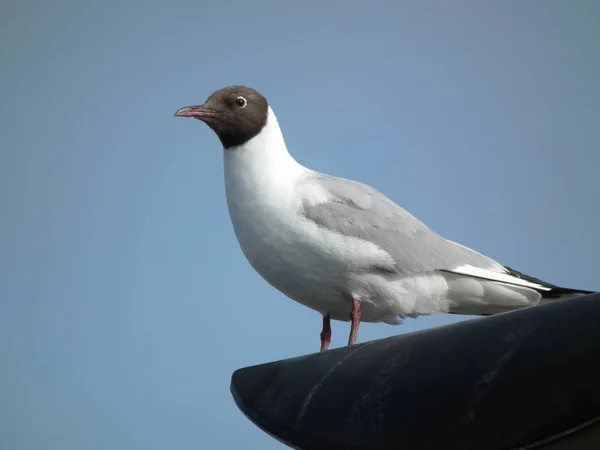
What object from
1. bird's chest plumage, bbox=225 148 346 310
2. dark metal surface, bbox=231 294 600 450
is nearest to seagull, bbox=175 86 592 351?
bird's chest plumage, bbox=225 148 346 310

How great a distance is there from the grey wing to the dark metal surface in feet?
7.67

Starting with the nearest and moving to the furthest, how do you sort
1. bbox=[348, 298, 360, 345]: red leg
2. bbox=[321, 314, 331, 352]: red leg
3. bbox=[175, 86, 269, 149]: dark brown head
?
bbox=[348, 298, 360, 345]: red leg → bbox=[321, 314, 331, 352]: red leg → bbox=[175, 86, 269, 149]: dark brown head

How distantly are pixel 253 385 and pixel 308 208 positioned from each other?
7.30 feet

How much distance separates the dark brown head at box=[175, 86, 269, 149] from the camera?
3.92 meters

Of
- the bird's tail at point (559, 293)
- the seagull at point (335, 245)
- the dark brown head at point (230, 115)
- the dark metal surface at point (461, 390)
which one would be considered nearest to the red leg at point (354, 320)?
the seagull at point (335, 245)

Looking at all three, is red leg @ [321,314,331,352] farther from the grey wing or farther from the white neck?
the white neck

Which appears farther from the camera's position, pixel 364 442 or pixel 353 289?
pixel 353 289

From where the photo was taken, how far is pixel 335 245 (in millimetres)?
3455

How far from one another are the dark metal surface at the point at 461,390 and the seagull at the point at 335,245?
87.4 inches

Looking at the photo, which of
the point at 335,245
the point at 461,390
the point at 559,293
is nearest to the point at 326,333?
the point at 335,245

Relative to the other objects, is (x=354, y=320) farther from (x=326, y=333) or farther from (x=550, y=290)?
(x=550, y=290)

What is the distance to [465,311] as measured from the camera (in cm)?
398

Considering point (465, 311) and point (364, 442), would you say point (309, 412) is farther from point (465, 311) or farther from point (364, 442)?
point (465, 311)

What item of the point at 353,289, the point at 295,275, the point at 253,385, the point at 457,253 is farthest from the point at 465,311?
the point at 253,385
